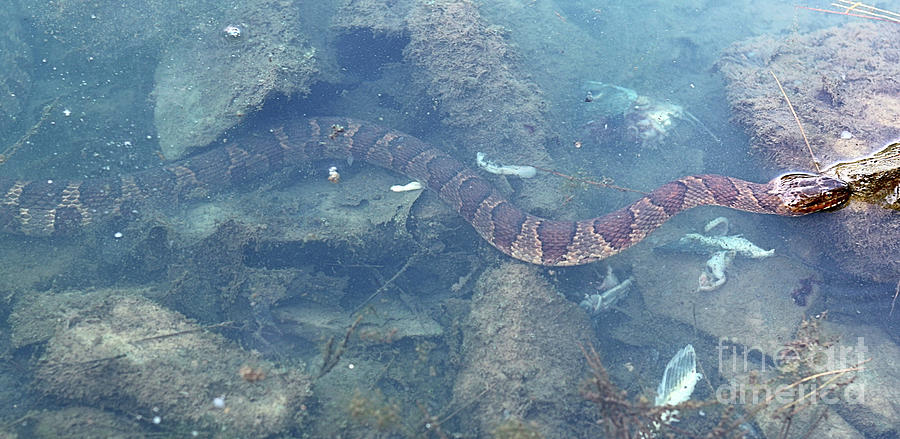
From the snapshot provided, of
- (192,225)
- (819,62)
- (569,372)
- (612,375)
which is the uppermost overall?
(819,62)

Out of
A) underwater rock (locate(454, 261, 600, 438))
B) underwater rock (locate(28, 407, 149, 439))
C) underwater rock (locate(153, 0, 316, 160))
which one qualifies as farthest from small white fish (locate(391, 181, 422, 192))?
underwater rock (locate(28, 407, 149, 439))

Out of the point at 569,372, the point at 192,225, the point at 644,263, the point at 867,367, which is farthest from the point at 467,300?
the point at 867,367

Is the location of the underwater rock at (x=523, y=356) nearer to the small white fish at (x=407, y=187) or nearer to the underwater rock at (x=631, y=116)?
the small white fish at (x=407, y=187)

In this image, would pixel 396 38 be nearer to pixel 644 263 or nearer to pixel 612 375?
pixel 644 263

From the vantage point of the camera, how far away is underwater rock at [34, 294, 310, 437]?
3.49m

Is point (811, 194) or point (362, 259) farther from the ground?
point (811, 194)

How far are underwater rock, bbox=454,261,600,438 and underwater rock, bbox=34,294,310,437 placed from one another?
157cm

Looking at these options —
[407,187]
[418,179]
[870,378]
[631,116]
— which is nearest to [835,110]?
[631,116]

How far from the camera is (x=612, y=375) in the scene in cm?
461

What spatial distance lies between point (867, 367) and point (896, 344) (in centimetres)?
62

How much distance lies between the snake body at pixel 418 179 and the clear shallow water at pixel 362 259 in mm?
232

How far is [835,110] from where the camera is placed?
6020 mm

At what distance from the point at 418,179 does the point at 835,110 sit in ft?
18.8

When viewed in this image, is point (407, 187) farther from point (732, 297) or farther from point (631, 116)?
point (732, 297)
